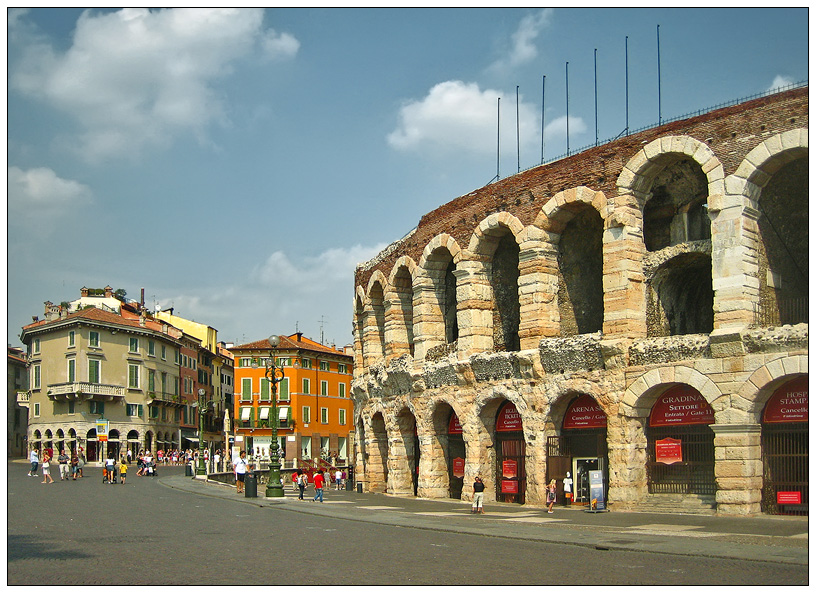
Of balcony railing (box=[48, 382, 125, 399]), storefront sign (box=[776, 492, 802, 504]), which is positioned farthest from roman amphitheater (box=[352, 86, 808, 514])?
balcony railing (box=[48, 382, 125, 399])

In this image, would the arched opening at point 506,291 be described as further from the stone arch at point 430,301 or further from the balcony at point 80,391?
the balcony at point 80,391

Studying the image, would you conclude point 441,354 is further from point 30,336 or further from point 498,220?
point 30,336

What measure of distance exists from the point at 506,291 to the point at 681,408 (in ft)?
29.2

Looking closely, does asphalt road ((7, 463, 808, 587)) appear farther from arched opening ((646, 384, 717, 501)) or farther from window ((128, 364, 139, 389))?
window ((128, 364, 139, 389))

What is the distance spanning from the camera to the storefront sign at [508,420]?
104ft

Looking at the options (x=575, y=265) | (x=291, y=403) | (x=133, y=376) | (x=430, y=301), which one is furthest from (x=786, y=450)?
(x=291, y=403)

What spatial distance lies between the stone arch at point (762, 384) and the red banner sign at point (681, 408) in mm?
1361

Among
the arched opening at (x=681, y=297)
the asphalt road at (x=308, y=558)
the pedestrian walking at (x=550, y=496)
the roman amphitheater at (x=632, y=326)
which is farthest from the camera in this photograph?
the arched opening at (x=681, y=297)

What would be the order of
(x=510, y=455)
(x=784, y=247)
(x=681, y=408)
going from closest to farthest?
(x=784, y=247)
(x=681, y=408)
(x=510, y=455)

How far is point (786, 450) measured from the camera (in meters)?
24.1

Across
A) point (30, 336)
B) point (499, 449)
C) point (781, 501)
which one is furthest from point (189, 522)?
point (30, 336)

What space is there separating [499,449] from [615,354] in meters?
6.98

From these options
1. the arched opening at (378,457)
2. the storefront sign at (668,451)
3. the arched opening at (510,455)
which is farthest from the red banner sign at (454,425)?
the storefront sign at (668,451)

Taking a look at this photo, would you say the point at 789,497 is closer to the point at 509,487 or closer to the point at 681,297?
the point at 681,297
